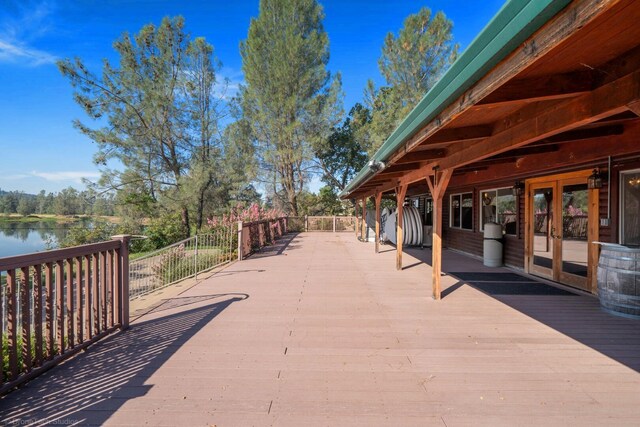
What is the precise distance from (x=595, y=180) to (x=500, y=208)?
295 cm

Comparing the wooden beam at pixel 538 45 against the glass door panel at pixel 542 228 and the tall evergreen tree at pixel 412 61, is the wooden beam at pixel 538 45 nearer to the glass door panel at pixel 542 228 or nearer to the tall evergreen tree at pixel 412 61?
the glass door panel at pixel 542 228

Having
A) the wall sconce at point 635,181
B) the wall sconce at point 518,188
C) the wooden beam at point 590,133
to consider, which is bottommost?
the wall sconce at point 635,181

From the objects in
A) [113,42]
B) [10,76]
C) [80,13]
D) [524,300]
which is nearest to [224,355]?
[524,300]

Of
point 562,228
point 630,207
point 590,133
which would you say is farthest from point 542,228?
point 590,133

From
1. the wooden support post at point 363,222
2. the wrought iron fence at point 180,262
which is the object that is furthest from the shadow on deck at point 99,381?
the wooden support post at point 363,222

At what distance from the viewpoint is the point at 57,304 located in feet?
8.87

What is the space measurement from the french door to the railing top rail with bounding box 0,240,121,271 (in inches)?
253

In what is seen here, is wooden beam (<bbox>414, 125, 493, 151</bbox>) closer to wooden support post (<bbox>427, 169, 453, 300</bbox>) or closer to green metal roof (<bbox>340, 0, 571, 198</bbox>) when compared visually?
green metal roof (<bbox>340, 0, 571, 198</bbox>)

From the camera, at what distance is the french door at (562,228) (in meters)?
5.14

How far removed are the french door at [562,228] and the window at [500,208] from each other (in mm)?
640

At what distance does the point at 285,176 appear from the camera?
74.3ft

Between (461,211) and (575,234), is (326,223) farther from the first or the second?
(575,234)

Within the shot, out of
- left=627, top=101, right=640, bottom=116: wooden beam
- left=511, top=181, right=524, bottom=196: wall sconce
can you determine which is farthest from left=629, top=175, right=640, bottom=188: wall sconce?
left=627, top=101, right=640, bottom=116: wooden beam

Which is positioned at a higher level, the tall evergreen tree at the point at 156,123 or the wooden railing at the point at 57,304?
the tall evergreen tree at the point at 156,123
